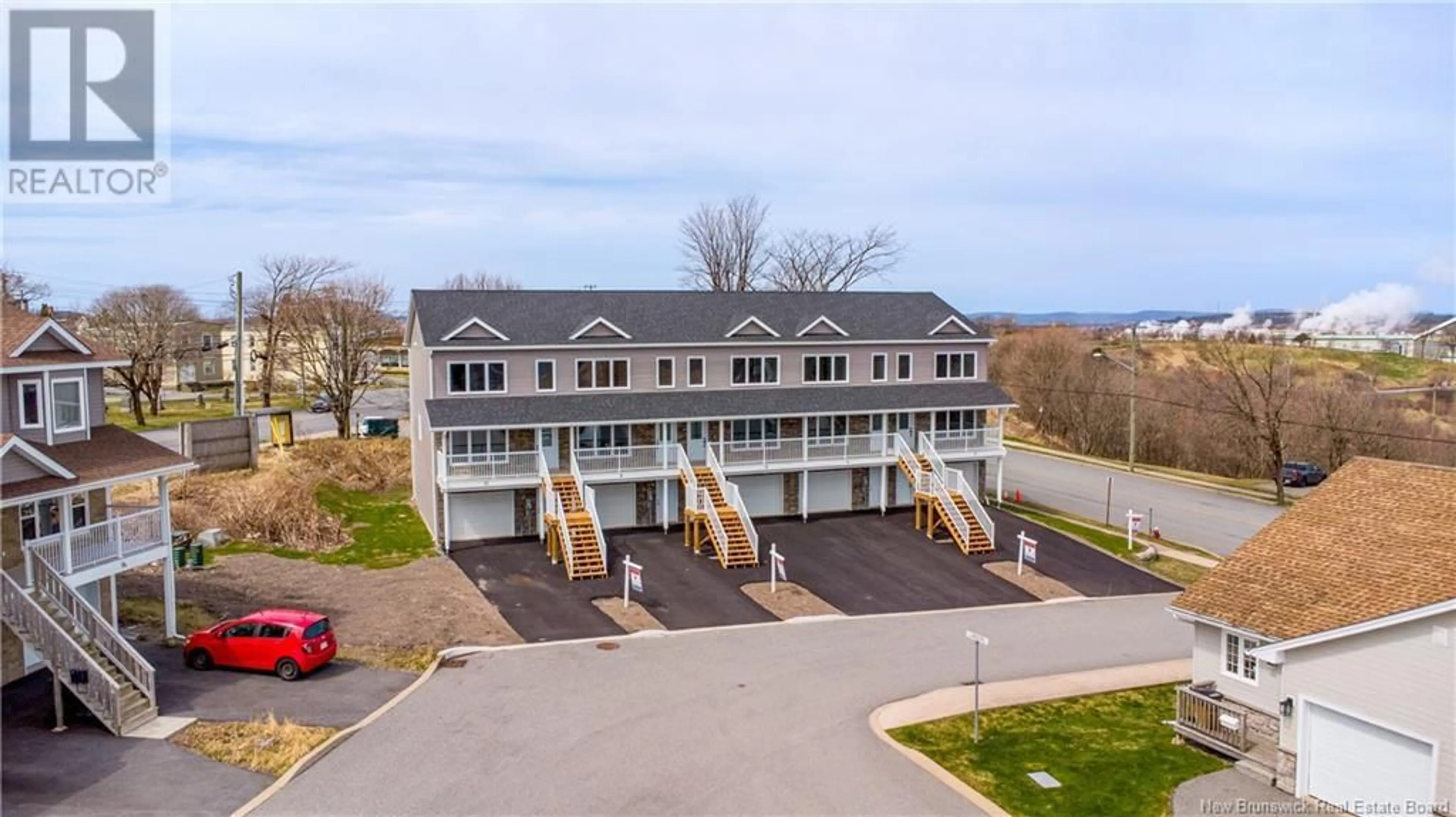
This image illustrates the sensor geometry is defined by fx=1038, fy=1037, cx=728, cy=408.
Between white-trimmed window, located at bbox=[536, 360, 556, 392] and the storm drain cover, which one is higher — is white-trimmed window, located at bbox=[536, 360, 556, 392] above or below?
above

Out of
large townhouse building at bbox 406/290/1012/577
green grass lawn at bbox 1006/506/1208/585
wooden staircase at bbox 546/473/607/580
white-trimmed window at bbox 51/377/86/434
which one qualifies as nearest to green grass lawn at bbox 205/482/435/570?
large townhouse building at bbox 406/290/1012/577

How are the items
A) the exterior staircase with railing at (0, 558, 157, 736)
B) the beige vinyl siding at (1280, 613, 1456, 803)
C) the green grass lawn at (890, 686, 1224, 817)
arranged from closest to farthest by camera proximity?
the beige vinyl siding at (1280, 613, 1456, 803)
the green grass lawn at (890, 686, 1224, 817)
the exterior staircase with railing at (0, 558, 157, 736)

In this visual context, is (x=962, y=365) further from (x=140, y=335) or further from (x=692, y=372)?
(x=140, y=335)

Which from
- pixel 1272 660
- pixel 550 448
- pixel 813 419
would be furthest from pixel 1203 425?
pixel 1272 660

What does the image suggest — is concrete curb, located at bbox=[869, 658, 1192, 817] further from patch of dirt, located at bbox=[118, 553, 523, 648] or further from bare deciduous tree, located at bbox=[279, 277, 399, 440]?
bare deciduous tree, located at bbox=[279, 277, 399, 440]

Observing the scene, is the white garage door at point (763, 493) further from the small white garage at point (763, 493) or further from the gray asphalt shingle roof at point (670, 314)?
the gray asphalt shingle roof at point (670, 314)

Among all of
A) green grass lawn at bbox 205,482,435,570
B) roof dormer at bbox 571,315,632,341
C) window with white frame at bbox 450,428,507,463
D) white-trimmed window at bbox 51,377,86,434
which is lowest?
green grass lawn at bbox 205,482,435,570

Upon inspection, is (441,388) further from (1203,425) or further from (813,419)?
(1203,425)

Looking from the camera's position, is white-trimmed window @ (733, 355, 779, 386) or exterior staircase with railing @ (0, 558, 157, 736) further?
white-trimmed window @ (733, 355, 779, 386)
